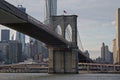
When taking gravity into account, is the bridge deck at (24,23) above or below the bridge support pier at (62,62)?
above

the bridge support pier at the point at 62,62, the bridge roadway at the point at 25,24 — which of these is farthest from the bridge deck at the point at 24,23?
the bridge support pier at the point at 62,62

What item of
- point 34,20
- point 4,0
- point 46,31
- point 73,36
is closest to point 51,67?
point 73,36

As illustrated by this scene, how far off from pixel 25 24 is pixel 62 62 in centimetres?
3892

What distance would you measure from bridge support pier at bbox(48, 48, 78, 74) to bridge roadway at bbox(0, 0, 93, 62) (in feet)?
29.5

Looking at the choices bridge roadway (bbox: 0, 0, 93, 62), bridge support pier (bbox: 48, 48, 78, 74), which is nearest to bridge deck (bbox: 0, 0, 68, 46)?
bridge roadway (bbox: 0, 0, 93, 62)

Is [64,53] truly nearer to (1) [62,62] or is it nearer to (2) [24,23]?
(1) [62,62]

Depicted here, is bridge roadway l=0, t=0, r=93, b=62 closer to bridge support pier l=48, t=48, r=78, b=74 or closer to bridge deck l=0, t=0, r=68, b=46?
bridge deck l=0, t=0, r=68, b=46

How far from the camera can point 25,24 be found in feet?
234

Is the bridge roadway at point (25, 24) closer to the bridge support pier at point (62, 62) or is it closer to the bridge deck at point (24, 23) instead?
the bridge deck at point (24, 23)

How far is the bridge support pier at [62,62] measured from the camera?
10788 centimetres

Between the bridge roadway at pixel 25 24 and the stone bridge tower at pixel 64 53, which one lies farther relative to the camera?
the stone bridge tower at pixel 64 53

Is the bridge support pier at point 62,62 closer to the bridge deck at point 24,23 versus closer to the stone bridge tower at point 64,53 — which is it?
the stone bridge tower at point 64,53

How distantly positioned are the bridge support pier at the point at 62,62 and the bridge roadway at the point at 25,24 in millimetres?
8989

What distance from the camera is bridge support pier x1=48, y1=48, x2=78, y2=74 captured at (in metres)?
108
